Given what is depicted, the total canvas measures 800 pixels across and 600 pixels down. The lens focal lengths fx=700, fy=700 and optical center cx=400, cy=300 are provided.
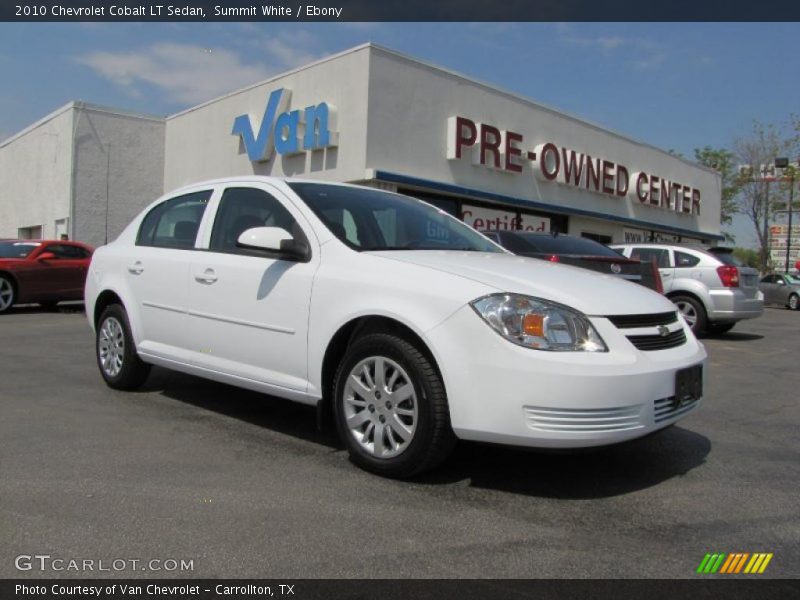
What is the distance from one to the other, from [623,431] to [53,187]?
2543cm

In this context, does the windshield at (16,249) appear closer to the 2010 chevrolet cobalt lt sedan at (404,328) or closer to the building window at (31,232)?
the 2010 chevrolet cobalt lt sedan at (404,328)

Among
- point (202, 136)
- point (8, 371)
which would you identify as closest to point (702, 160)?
point (202, 136)

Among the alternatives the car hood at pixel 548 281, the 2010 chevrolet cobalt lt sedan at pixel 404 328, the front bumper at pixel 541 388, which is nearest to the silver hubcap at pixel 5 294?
the 2010 chevrolet cobalt lt sedan at pixel 404 328

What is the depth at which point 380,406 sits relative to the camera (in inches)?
143

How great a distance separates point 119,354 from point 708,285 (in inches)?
345

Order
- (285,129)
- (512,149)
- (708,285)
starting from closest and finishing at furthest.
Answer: (708,285) < (285,129) < (512,149)

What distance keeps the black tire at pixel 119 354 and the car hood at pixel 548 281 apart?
261cm

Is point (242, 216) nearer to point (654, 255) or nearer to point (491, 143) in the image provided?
point (654, 255)

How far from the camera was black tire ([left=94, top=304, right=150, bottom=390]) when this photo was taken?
5.48 m

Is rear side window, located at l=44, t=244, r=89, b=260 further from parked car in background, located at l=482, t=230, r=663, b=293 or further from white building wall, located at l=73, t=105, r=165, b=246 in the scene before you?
white building wall, located at l=73, t=105, r=165, b=246

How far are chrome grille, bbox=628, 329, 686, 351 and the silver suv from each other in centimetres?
759

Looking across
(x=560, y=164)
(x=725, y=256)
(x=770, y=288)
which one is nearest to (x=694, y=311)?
(x=725, y=256)

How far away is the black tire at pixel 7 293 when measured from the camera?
1249 centimetres
